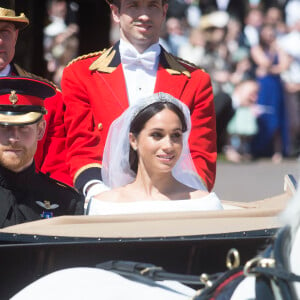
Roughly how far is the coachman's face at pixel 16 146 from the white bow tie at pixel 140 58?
0.99 meters

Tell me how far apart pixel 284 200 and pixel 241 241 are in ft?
1.84

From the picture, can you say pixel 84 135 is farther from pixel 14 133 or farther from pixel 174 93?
pixel 14 133

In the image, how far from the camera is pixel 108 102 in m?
4.86

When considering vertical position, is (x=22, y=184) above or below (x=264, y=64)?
below

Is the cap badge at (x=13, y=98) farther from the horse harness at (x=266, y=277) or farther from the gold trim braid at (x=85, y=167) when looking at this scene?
the horse harness at (x=266, y=277)

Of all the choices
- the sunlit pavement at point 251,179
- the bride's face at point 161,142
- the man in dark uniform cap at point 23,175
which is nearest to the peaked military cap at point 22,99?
the man in dark uniform cap at point 23,175

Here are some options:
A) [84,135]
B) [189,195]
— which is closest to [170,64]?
[84,135]

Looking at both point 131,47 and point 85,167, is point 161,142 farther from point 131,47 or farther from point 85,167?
point 131,47

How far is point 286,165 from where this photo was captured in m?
13.6

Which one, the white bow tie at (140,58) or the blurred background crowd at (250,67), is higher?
the blurred background crowd at (250,67)

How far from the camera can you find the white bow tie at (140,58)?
15.9 feet

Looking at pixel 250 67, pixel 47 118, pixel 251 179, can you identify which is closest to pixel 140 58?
pixel 47 118

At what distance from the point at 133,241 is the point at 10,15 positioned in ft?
5.82

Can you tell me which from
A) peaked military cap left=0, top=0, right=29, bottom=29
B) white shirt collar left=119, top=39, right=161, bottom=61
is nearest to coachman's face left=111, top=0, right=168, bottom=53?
white shirt collar left=119, top=39, right=161, bottom=61
